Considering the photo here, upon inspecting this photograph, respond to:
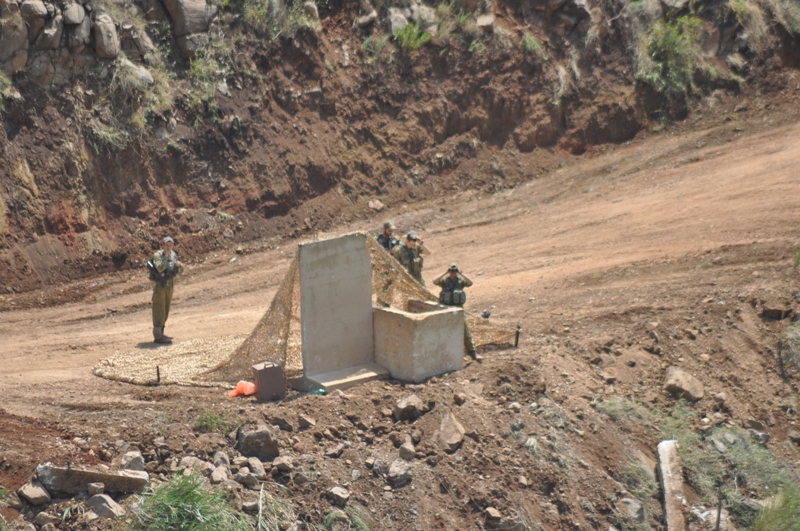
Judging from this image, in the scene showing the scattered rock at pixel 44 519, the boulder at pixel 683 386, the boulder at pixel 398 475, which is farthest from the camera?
the boulder at pixel 683 386

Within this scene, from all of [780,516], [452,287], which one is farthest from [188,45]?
[780,516]

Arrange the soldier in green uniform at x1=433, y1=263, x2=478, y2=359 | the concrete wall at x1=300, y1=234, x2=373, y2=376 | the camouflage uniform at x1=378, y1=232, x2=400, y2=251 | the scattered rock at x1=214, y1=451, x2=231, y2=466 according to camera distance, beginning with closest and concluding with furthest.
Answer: the scattered rock at x1=214, y1=451, x2=231, y2=466 < the concrete wall at x1=300, y1=234, x2=373, y2=376 < the soldier in green uniform at x1=433, y1=263, x2=478, y2=359 < the camouflage uniform at x1=378, y1=232, x2=400, y2=251

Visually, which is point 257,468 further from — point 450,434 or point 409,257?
point 409,257

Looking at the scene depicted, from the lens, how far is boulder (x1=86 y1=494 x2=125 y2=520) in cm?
734

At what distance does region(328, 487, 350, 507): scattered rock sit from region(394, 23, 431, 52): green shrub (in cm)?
1495

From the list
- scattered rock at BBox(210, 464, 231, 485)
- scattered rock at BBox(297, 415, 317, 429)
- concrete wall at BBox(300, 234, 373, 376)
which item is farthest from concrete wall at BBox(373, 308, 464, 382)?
scattered rock at BBox(210, 464, 231, 485)

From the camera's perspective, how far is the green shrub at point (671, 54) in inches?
925

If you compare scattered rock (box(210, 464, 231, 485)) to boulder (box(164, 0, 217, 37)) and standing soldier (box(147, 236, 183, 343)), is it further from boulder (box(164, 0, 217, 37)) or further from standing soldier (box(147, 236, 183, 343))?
boulder (box(164, 0, 217, 37))

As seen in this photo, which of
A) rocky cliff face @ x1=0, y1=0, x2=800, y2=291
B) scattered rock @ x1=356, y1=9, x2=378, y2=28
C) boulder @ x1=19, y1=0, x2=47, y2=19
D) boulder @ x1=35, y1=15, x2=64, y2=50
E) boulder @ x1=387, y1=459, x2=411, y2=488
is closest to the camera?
boulder @ x1=387, y1=459, x2=411, y2=488

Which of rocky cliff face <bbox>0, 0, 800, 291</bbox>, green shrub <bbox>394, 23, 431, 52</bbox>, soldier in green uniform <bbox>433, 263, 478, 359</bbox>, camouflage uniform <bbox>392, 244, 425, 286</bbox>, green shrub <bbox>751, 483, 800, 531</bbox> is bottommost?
green shrub <bbox>751, 483, 800, 531</bbox>

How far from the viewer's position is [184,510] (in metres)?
7.38

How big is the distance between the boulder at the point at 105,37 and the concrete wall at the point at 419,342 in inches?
391

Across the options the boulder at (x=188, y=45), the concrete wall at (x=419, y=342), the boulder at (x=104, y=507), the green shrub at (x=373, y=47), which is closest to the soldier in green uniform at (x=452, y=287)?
the concrete wall at (x=419, y=342)

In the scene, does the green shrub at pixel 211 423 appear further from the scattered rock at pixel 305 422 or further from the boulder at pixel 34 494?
the boulder at pixel 34 494
